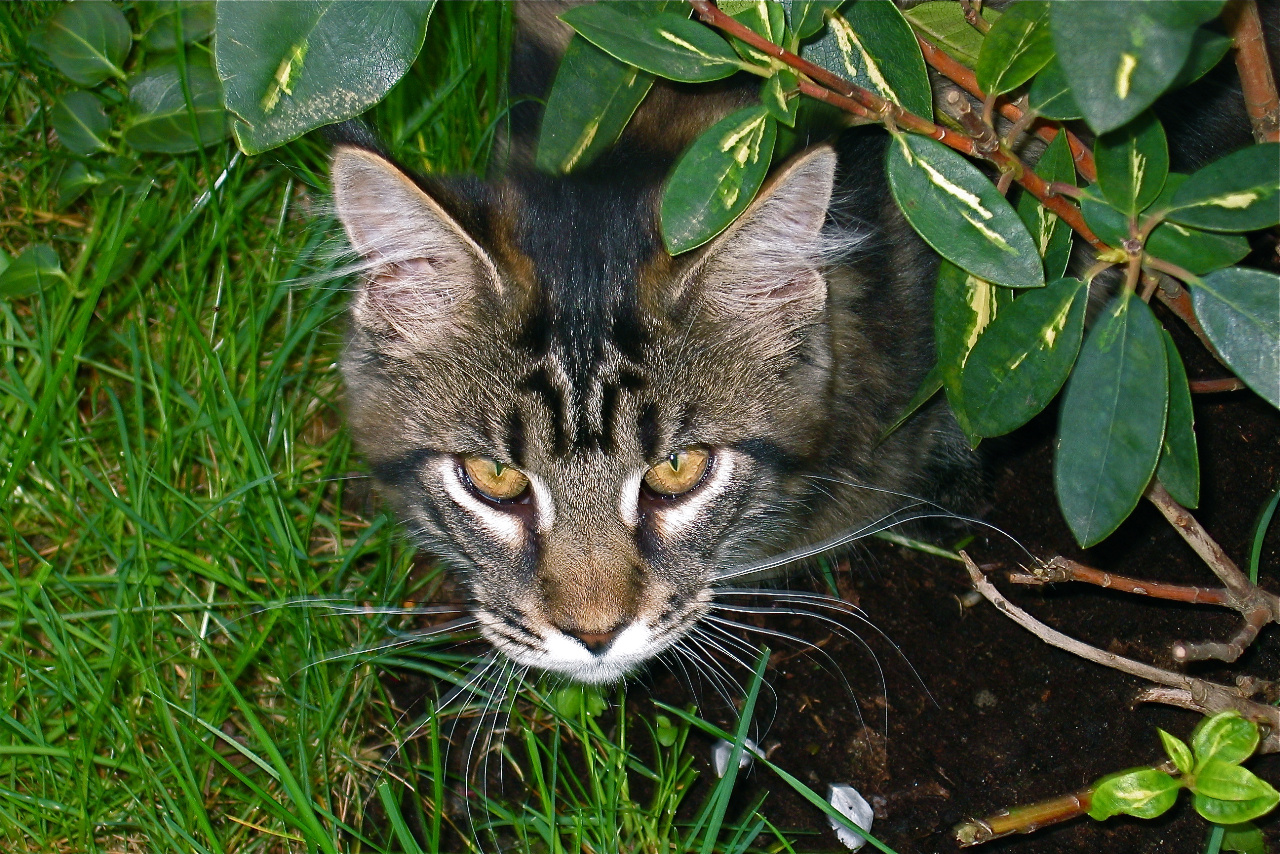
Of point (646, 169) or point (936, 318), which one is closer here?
point (936, 318)

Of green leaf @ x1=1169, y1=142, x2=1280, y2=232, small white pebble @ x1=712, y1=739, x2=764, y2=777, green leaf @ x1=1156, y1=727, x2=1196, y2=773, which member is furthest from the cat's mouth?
green leaf @ x1=1169, y1=142, x2=1280, y2=232

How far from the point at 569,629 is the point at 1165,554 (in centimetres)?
113

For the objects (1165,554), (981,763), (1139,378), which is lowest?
(981,763)

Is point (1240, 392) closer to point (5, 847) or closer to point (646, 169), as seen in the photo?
point (646, 169)

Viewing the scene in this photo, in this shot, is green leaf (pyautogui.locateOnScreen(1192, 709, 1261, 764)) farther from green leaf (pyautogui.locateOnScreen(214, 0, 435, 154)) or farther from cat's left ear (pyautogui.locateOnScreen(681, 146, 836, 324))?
green leaf (pyautogui.locateOnScreen(214, 0, 435, 154))

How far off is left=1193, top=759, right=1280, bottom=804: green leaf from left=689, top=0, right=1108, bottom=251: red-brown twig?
69cm

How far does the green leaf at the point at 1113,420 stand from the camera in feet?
4.35

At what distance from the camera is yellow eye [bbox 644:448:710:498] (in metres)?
1.75

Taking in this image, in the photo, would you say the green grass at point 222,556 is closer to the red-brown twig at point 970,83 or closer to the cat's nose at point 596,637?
the cat's nose at point 596,637

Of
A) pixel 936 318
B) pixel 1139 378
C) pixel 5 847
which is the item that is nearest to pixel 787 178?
pixel 936 318

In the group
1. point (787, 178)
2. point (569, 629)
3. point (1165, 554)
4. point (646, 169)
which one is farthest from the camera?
point (1165, 554)

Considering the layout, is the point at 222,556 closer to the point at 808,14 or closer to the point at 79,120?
the point at 79,120

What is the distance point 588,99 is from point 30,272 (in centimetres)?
138

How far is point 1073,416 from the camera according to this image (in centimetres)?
137
